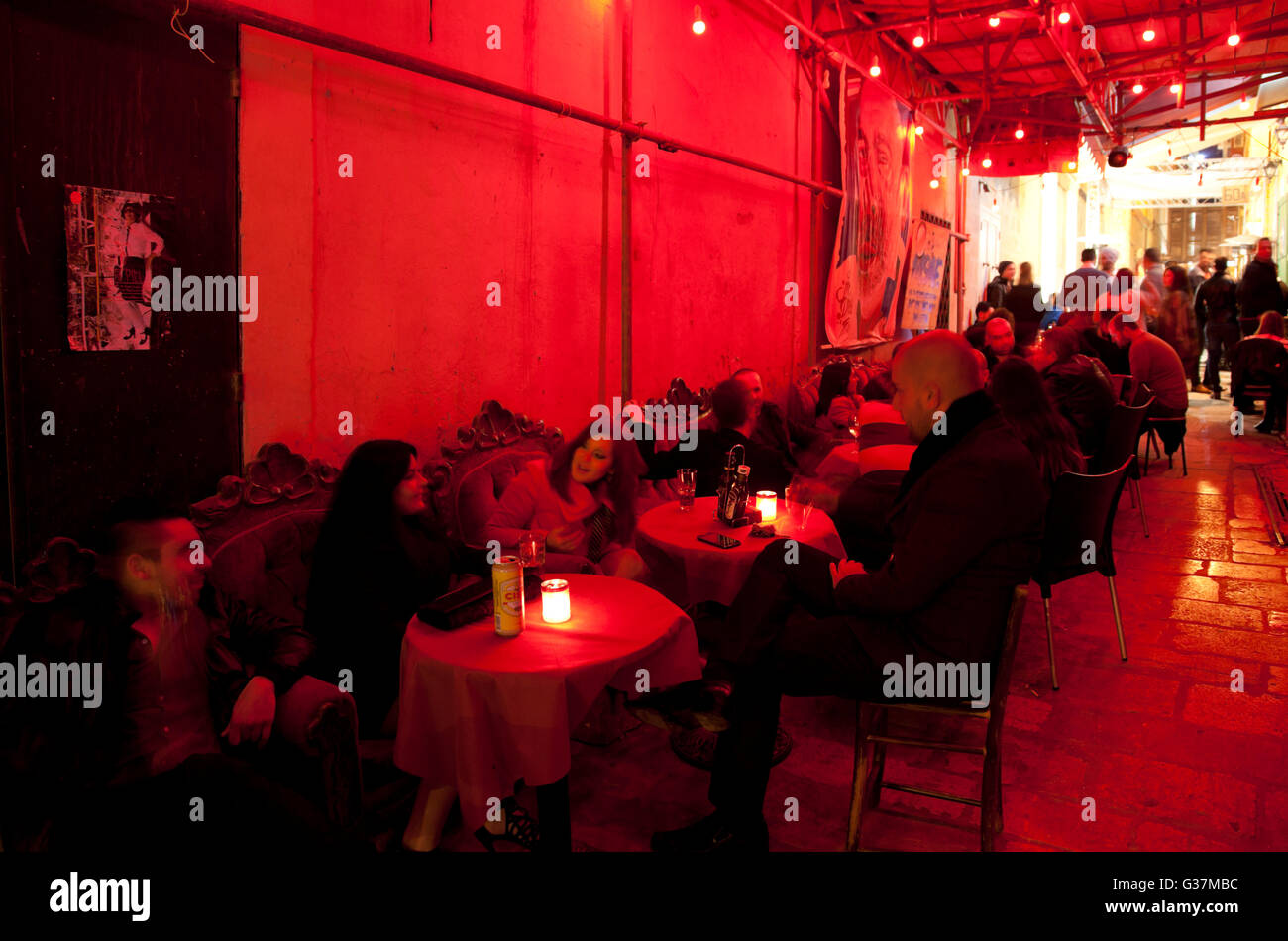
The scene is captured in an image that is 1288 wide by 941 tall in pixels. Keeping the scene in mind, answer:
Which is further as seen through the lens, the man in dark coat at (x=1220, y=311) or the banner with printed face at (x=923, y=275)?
the man in dark coat at (x=1220, y=311)

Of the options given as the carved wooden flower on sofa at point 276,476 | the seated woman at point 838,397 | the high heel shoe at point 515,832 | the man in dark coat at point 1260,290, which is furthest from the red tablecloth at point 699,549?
the man in dark coat at point 1260,290

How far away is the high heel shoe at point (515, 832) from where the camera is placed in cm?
267

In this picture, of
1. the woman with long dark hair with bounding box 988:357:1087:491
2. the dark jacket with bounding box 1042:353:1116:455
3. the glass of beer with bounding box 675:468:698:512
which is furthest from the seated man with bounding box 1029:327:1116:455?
the glass of beer with bounding box 675:468:698:512

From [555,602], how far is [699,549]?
96 cm

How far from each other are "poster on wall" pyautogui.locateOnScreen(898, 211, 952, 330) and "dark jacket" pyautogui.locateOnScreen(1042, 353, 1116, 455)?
3866 millimetres

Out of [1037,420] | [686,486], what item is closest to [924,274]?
[1037,420]

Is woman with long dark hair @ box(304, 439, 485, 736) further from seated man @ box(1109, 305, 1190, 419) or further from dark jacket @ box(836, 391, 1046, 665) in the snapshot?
seated man @ box(1109, 305, 1190, 419)

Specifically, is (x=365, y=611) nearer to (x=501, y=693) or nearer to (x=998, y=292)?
(x=501, y=693)

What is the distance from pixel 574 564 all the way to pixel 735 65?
474 cm

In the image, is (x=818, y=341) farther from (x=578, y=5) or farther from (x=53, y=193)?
(x=53, y=193)

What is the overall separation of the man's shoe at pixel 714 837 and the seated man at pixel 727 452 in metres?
2.27

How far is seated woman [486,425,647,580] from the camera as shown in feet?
12.1

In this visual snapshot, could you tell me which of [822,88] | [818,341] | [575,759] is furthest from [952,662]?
[822,88]

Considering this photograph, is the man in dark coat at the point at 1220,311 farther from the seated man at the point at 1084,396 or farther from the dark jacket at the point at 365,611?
the dark jacket at the point at 365,611
